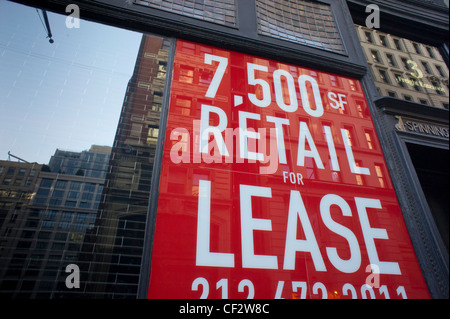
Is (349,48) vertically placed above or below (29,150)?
above

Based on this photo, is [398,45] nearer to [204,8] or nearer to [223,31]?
[223,31]

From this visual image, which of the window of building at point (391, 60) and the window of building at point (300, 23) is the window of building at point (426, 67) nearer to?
the window of building at point (391, 60)

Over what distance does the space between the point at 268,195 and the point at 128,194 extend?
214 cm

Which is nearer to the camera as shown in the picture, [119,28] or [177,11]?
[119,28]

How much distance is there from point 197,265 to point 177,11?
17.0 feet

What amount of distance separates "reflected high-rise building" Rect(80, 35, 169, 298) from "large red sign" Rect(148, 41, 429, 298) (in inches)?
9.9

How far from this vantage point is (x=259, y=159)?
450 centimetres

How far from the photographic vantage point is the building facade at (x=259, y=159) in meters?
3.51
